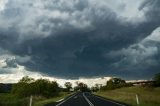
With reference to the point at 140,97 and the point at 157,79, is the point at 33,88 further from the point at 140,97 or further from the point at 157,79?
the point at 157,79

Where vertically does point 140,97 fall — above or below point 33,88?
below

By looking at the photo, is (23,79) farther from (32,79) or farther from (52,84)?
(52,84)

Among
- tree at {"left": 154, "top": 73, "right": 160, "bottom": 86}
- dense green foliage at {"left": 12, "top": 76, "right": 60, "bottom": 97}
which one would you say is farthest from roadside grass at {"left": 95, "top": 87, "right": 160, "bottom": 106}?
tree at {"left": 154, "top": 73, "right": 160, "bottom": 86}

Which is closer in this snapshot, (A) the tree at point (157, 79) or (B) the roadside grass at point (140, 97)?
(B) the roadside grass at point (140, 97)

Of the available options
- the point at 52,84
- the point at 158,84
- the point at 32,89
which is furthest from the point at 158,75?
the point at 32,89

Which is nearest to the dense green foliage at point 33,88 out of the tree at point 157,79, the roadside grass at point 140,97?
the roadside grass at point 140,97

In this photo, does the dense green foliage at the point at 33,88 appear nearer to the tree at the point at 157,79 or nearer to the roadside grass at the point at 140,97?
the roadside grass at the point at 140,97

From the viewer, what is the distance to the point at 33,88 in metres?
105

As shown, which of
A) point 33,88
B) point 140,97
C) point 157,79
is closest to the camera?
point 140,97

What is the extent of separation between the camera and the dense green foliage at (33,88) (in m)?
102

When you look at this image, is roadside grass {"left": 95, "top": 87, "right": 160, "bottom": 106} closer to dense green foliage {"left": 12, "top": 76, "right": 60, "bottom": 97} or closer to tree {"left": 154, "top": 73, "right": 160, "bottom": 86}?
dense green foliage {"left": 12, "top": 76, "right": 60, "bottom": 97}

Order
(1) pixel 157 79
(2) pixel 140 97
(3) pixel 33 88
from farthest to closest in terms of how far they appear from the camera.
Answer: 1. (1) pixel 157 79
2. (3) pixel 33 88
3. (2) pixel 140 97

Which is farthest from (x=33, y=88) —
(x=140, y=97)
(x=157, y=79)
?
(x=157, y=79)

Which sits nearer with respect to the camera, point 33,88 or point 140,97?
point 140,97
